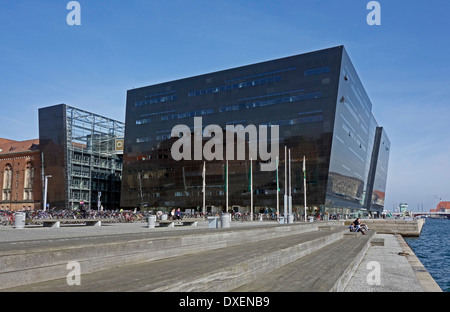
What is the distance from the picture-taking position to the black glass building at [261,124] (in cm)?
7525

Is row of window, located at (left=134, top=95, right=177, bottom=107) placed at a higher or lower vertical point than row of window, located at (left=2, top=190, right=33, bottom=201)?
higher

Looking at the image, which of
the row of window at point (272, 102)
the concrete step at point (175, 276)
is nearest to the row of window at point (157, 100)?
the row of window at point (272, 102)

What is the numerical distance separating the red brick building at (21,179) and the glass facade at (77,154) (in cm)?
689

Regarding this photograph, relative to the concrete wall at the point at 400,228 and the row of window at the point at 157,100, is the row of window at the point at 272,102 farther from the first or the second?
the concrete wall at the point at 400,228

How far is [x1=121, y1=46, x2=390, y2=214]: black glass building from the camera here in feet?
247

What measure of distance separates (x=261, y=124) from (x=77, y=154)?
44845 millimetres

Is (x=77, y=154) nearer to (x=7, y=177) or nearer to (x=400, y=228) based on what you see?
(x=7, y=177)

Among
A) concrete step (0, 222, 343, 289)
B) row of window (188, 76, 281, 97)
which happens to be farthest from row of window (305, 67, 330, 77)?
concrete step (0, 222, 343, 289)

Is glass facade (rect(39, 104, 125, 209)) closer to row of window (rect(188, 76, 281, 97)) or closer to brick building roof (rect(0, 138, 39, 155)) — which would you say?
brick building roof (rect(0, 138, 39, 155))

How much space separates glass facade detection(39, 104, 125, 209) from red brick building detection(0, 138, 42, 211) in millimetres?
6891

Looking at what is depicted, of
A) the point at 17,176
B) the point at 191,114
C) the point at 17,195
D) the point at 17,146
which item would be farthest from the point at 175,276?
the point at 17,146

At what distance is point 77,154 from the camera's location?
94.0 meters
